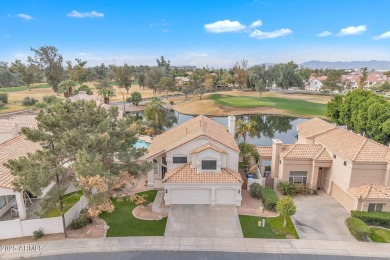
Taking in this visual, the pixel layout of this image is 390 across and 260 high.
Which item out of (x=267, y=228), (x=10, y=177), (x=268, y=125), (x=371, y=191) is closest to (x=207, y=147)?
(x=267, y=228)

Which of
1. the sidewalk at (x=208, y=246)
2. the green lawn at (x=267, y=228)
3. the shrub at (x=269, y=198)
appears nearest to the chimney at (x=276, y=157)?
the shrub at (x=269, y=198)

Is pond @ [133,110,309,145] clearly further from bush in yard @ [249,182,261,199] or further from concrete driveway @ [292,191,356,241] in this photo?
concrete driveway @ [292,191,356,241]

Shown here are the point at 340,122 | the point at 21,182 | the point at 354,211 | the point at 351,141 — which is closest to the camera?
the point at 21,182

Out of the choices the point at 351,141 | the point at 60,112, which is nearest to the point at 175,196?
the point at 60,112

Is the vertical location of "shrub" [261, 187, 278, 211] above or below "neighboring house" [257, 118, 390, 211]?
below

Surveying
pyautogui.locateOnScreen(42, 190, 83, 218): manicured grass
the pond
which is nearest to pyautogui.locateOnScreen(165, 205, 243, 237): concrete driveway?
Result: pyautogui.locateOnScreen(42, 190, 83, 218): manicured grass

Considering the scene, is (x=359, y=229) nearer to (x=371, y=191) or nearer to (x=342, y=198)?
(x=371, y=191)

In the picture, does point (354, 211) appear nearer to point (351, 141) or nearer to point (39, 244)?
point (351, 141)
